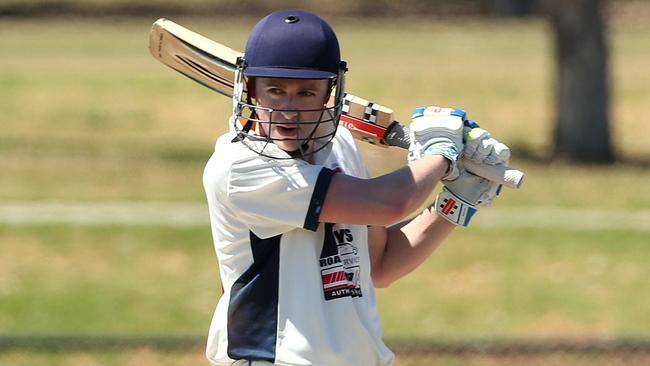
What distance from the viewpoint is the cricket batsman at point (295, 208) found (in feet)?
11.3

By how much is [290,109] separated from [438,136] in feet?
1.50

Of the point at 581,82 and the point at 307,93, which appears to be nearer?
the point at 307,93

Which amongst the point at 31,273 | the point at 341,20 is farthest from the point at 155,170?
the point at 341,20

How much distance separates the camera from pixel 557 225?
435 inches

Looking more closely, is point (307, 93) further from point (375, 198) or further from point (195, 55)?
point (195, 55)

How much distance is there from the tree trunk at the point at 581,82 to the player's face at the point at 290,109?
11220 millimetres

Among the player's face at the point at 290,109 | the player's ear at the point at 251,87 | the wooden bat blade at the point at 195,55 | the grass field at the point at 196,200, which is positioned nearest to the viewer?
the player's face at the point at 290,109

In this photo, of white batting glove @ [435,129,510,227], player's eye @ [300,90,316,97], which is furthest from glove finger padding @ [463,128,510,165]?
player's eye @ [300,90,316,97]

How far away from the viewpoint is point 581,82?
47.1ft

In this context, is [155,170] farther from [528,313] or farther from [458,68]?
[458,68]

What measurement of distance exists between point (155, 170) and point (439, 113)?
33.1 feet

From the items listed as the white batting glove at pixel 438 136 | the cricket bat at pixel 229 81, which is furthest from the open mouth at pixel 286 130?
the cricket bat at pixel 229 81

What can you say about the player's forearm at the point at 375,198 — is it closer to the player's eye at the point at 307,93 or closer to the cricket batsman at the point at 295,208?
the cricket batsman at the point at 295,208

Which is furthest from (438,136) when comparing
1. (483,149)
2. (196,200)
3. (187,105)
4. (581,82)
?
(187,105)
